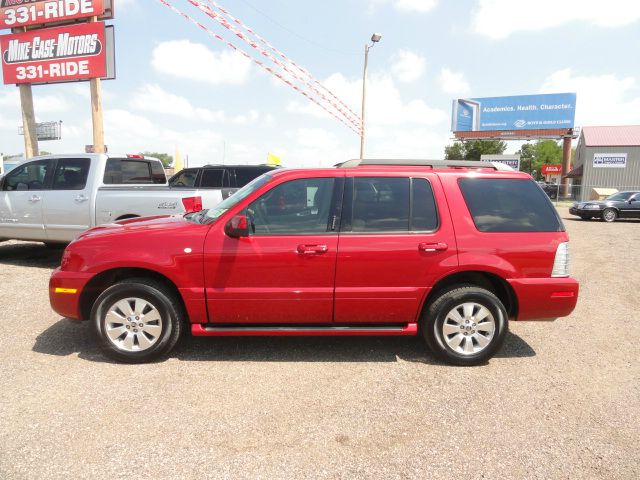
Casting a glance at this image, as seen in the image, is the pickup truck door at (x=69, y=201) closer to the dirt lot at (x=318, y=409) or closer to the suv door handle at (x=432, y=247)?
the dirt lot at (x=318, y=409)

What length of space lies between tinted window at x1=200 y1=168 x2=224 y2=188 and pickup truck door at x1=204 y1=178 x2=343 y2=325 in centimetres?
733

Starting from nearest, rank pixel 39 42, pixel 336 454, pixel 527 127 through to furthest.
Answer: pixel 336 454 < pixel 39 42 < pixel 527 127

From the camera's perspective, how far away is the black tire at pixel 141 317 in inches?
154

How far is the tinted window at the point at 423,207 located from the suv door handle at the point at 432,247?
0.15 meters

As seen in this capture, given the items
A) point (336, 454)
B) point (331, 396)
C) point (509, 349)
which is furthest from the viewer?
point (509, 349)

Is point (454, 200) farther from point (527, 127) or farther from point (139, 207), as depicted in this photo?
point (527, 127)

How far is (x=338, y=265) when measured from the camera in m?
3.86

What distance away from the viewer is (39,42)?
52.2ft

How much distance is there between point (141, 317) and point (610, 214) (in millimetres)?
21231

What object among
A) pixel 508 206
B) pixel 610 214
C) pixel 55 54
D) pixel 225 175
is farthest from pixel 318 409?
pixel 610 214

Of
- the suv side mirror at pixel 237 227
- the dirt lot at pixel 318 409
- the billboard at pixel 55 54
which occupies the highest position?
the billboard at pixel 55 54

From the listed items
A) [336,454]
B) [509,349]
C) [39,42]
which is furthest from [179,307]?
[39,42]

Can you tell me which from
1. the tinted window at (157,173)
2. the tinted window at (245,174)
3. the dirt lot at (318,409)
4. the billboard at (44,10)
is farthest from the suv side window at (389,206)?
the billboard at (44,10)

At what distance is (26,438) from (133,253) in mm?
1562
